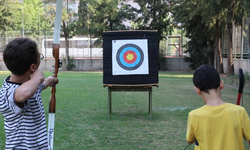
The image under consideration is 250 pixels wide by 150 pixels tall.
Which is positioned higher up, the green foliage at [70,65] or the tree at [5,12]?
the tree at [5,12]

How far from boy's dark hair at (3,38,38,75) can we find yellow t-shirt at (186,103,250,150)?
1.16 meters

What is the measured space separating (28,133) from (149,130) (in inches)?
154

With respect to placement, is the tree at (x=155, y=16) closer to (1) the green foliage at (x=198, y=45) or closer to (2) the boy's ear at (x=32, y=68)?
(1) the green foliage at (x=198, y=45)

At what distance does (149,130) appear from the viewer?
5.76 m

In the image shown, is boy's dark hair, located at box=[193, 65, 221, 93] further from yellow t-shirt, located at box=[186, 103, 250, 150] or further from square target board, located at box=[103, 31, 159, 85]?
square target board, located at box=[103, 31, 159, 85]

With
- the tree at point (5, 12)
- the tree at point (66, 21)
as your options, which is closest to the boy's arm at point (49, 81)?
the tree at point (66, 21)

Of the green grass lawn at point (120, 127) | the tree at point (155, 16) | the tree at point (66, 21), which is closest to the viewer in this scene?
the green grass lawn at point (120, 127)

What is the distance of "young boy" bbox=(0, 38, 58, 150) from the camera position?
77.6 inches

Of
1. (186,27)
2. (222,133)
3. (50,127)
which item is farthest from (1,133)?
(186,27)

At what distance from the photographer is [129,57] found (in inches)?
282

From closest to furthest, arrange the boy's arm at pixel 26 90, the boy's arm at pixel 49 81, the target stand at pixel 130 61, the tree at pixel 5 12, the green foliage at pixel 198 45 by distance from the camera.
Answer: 1. the boy's arm at pixel 26 90
2. the boy's arm at pixel 49 81
3. the target stand at pixel 130 61
4. the green foliage at pixel 198 45
5. the tree at pixel 5 12

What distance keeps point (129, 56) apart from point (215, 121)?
17.0ft

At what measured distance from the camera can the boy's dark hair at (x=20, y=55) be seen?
196cm

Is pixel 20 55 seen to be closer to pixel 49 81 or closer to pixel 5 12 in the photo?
pixel 49 81
